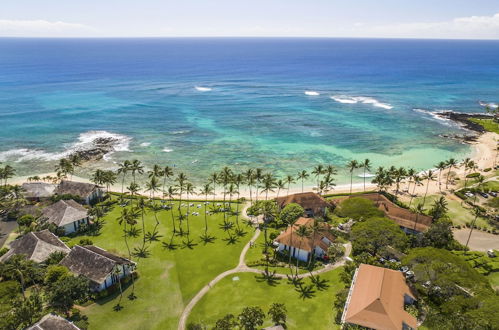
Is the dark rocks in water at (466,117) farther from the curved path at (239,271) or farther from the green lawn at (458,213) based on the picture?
the curved path at (239,271)

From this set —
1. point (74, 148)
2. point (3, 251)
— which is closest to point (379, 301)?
point (3, 251)

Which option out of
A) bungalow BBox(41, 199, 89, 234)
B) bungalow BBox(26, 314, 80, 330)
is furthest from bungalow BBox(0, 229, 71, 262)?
bungalow BBox(26, 314, 80, 330)

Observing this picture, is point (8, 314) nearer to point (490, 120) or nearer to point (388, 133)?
point (388, 133)

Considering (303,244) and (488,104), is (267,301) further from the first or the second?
(488,104)

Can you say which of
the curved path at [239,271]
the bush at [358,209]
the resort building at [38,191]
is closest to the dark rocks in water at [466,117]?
the bush at [358,209]

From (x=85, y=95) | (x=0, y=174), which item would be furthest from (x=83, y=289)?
(x=85, y=95)
